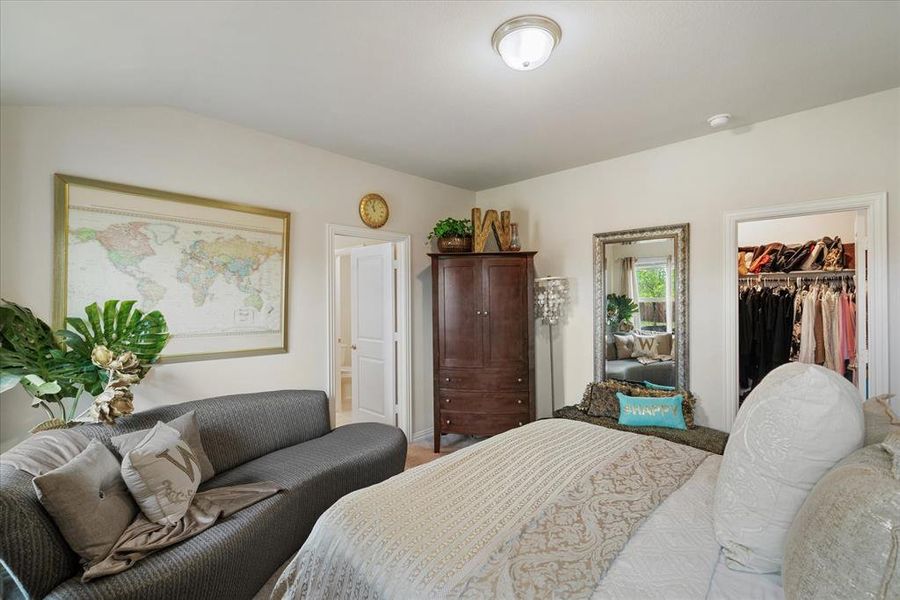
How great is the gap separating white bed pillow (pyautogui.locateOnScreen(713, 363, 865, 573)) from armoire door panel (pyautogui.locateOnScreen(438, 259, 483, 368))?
99.5 inches

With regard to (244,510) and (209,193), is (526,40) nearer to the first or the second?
(209,193)

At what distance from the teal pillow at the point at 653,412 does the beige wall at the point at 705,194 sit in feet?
→ 1.00

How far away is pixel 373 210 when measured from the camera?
3.62 meters

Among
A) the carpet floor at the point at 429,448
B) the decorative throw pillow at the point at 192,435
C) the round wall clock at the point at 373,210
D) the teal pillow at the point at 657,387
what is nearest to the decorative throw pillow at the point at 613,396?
the teal pillow at the point at 657,387

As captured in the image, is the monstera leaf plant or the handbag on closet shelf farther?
the handbag on closet shelf

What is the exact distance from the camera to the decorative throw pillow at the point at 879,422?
1030 millimetres

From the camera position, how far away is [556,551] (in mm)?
1035

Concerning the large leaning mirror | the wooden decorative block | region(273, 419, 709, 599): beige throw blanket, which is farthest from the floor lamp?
region(273, 419, 709, 599): beige throw blanket

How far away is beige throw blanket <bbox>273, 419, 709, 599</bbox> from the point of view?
3.19ft

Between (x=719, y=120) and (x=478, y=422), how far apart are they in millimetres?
2912

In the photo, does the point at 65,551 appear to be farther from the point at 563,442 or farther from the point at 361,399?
the point at 361,399

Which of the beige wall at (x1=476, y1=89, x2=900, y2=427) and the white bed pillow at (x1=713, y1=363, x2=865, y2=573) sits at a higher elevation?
the beige wall at (x1=476, y1=89, x2=900, y2=427)

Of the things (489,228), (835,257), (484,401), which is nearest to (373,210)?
(489,228)

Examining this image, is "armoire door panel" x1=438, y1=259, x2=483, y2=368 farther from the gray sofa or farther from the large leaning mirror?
the large leaning mirror
